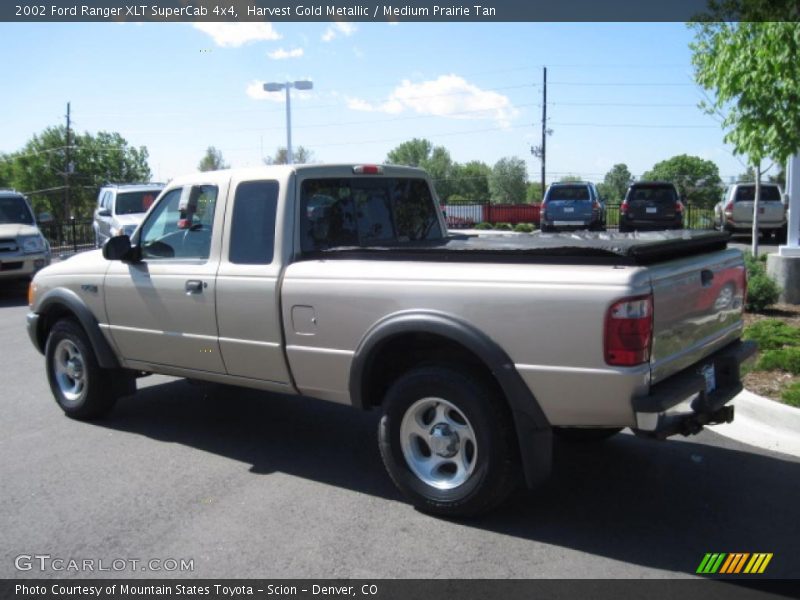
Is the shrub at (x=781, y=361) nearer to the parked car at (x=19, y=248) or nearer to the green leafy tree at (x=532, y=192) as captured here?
the parked car at (x=19, y=248)

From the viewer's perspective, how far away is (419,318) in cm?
417

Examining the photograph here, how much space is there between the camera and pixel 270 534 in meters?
4.15

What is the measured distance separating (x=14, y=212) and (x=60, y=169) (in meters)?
85.7

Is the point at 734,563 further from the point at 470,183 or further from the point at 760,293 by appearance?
the point at 470,183

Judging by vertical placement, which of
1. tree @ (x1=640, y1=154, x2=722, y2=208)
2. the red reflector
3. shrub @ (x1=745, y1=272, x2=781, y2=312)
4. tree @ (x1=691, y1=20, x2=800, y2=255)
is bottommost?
shrub @ (x1=745, y1=272, x2=781, y2=312)

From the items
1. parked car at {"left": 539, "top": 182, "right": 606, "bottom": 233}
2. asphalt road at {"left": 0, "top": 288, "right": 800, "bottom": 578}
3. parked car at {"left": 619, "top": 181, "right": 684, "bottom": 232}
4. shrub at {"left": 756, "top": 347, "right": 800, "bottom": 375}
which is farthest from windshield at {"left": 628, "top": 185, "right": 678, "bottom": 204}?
asphalt road at {"left": 0, "top": 288, "right": 800, "bottom": 578}

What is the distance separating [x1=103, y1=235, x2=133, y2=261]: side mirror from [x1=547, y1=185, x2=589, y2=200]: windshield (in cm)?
1769

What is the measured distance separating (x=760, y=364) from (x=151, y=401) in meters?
5.62

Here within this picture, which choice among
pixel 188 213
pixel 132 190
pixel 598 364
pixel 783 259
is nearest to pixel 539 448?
pixel 598 364

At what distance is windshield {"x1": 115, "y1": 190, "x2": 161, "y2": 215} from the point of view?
1959cm

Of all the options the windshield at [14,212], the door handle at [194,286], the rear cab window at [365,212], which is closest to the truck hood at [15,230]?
the windshield at [14,212]

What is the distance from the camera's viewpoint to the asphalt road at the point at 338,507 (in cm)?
383
